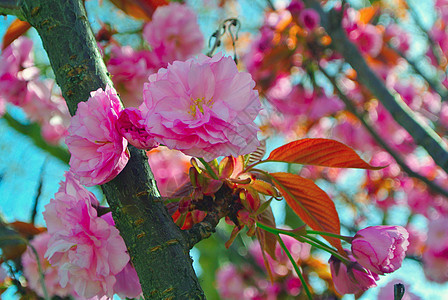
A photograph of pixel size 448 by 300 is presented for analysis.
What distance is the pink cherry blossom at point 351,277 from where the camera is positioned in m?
0.59

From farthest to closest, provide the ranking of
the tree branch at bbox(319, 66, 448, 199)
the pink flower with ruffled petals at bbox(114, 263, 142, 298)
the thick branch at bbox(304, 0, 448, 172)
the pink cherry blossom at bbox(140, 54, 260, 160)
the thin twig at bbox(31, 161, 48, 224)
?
the tree branch at bbox(319, 66, 448, 199), the thick branch at bbox(304, 0, 448, 172), the thin twig at bbox(31, 161, 48, 224), the pink flower with ruffled petals at bbox(114, 263, 142, 298), the pink cherry blossom at bbox(140, 54, 260, 160)

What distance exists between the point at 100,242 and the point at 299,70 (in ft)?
5.11

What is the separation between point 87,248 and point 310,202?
0.99ft

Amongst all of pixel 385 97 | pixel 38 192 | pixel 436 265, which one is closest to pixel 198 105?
pixel 38 192

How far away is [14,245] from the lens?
2.58 ft

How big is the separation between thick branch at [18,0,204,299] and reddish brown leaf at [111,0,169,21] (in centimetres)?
34

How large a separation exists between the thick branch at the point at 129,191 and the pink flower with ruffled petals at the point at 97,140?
4 centimetres

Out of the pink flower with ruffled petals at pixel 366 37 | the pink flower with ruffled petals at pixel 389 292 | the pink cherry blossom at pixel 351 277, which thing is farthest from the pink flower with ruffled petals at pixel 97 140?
the pink flower with ruffled petals at pixel 366 37

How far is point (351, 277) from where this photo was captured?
1.97 feet

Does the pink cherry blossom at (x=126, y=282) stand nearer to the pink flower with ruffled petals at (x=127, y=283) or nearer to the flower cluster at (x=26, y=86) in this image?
the pink flower with ruffled petals at (x=127, y=283)

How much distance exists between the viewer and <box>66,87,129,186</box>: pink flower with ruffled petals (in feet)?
1.52

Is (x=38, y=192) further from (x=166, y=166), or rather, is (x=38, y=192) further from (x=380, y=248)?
(x=380, y=248)

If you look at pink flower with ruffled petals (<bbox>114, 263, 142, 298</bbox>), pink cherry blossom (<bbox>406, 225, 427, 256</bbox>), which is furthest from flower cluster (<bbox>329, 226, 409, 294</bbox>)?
pink cherry blossom (<bbox>406, 225, 427, 256</bbox>)

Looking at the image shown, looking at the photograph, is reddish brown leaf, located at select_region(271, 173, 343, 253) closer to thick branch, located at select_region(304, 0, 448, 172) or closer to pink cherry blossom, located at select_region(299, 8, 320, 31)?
thick branch, located at select_region(304, 0, 448, 172)
